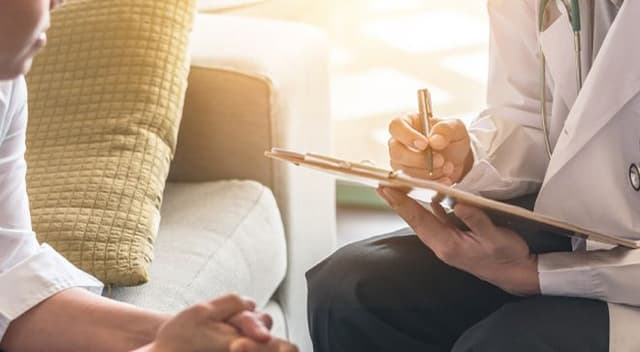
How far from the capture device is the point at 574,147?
1234 mm

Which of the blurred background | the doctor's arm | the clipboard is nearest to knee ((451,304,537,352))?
the clipboard

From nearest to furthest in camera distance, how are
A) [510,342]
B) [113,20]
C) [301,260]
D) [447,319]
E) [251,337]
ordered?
[251,337] → [510,342] → [447,319] → [113,20] → [301,260]

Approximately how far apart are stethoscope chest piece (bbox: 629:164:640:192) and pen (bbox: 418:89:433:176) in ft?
0.83

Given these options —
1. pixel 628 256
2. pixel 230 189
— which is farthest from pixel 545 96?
pixel 230 189

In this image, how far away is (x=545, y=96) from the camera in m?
1.37

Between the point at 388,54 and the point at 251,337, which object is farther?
the point at 388,54

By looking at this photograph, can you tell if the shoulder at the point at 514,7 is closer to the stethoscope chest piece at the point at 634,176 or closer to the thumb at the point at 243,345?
the stethoscope chest piece at the point at 634,176

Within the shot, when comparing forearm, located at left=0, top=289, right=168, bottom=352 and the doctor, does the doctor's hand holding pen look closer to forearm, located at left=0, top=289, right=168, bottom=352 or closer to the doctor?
the doctor

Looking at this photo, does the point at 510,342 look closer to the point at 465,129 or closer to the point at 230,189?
the point at 465,129

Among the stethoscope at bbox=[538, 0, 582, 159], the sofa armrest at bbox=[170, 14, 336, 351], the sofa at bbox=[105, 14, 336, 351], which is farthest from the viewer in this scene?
the sofa armrest at bbox=[170, 14, 336, 351]

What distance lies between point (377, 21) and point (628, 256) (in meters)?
1.16

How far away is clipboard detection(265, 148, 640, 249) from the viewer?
1074mm

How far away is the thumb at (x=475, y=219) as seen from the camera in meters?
1.18

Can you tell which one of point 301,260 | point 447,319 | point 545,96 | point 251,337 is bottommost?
point 301,260
